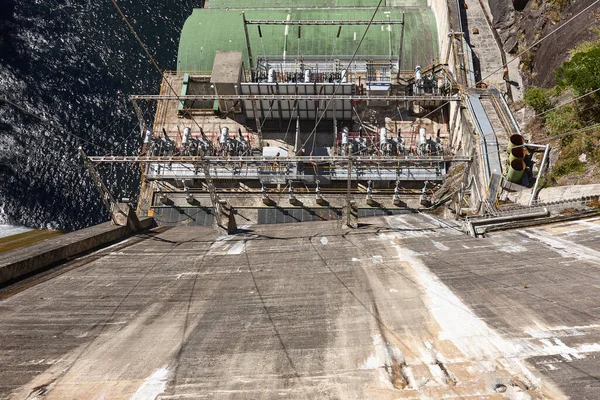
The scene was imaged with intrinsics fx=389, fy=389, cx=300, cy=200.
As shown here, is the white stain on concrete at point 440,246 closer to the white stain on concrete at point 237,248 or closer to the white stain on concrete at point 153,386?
the white stain on concrete at point 237,248

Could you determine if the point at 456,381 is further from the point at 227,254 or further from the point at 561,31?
the point at 561,31

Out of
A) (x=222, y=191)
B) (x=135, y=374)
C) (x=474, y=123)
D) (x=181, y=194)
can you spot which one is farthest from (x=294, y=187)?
(x=135, y=374)

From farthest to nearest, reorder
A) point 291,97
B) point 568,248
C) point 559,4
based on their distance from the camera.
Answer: point 291,97, point 559,4, point 568,248

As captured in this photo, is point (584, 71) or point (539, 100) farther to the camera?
point (539, 100)

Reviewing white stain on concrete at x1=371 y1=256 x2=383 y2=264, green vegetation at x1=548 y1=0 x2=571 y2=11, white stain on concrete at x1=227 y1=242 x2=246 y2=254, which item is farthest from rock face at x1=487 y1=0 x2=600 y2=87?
white stain on concrete at x1=227 y1=242 x2=246 y2=254

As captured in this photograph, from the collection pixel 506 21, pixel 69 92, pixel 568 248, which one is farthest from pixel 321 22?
pixel 568 248

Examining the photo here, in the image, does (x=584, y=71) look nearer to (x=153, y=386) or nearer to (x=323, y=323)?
(x=323, y=323)
